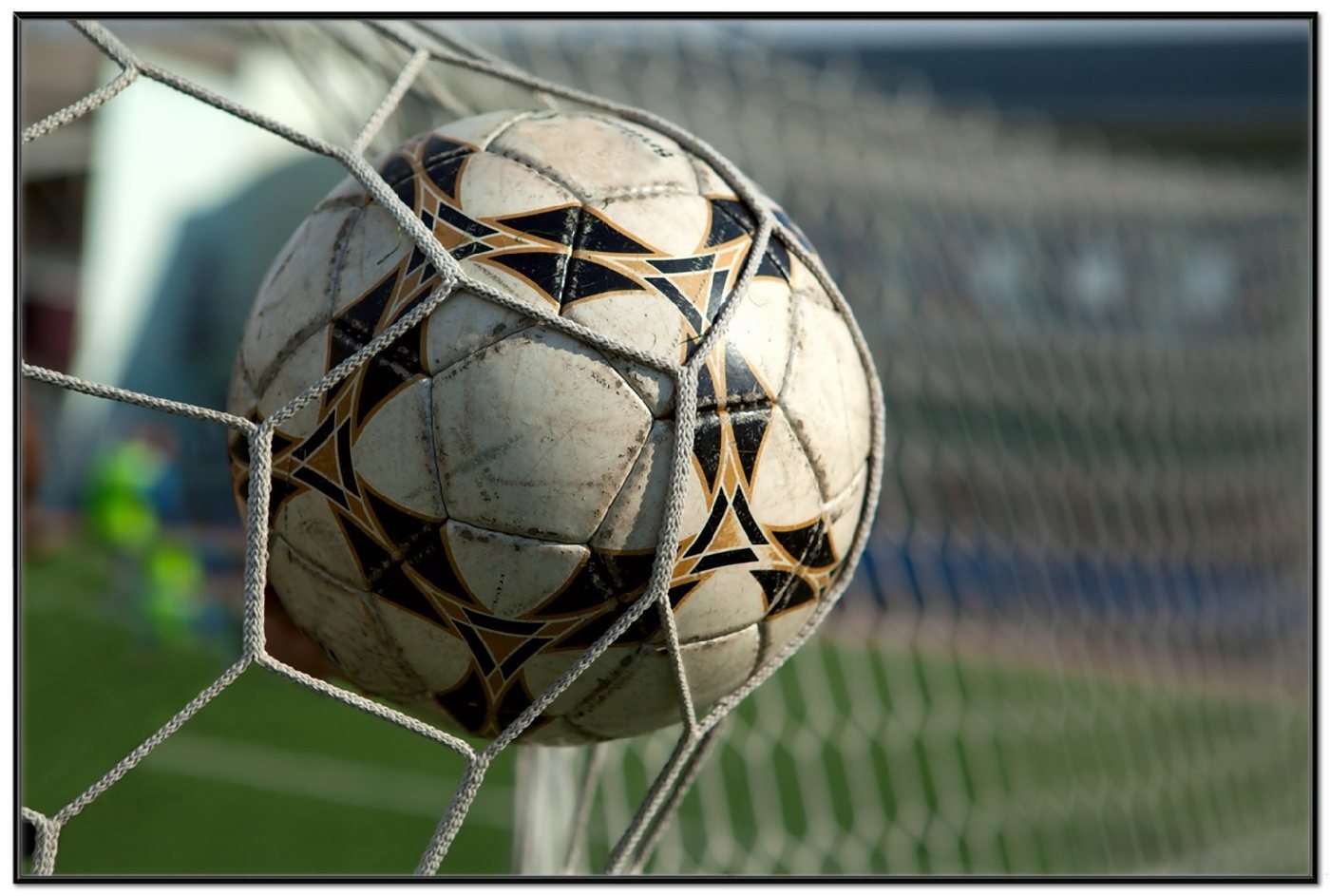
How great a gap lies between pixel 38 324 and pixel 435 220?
41.8 feet

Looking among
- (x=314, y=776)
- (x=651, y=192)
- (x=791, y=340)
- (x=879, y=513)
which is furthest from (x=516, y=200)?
(x=879, y=513)

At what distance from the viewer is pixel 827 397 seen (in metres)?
1.57

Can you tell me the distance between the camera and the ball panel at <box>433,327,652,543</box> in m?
1.38

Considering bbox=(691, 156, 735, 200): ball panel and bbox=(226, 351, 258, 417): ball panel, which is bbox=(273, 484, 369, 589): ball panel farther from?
bbox=(691, 156, 735, 200): ball panel

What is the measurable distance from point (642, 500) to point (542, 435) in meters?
0.14

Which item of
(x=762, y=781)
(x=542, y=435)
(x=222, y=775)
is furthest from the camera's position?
(x=762, y=781)

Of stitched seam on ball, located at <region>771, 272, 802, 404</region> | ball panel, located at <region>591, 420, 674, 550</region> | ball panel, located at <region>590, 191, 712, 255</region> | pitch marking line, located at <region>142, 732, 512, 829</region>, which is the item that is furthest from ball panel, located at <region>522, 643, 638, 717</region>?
pitch marking line, located at <region>142, 732, 512, 829</region>

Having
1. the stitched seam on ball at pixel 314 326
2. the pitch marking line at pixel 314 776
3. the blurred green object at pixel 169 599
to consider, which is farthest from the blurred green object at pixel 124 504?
the stitched seam on ball at pixel 314 326

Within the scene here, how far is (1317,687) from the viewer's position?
3.10 meters

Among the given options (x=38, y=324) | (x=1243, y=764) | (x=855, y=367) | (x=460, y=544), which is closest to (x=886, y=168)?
(x=1243, y=764)

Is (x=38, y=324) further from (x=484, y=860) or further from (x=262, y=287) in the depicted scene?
(x=262, y=287)

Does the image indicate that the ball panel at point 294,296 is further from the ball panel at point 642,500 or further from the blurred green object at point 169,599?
the blurred green object at point 169,599

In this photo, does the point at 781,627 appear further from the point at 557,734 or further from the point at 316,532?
the point at 316,532

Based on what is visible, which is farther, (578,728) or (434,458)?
(578,728)
